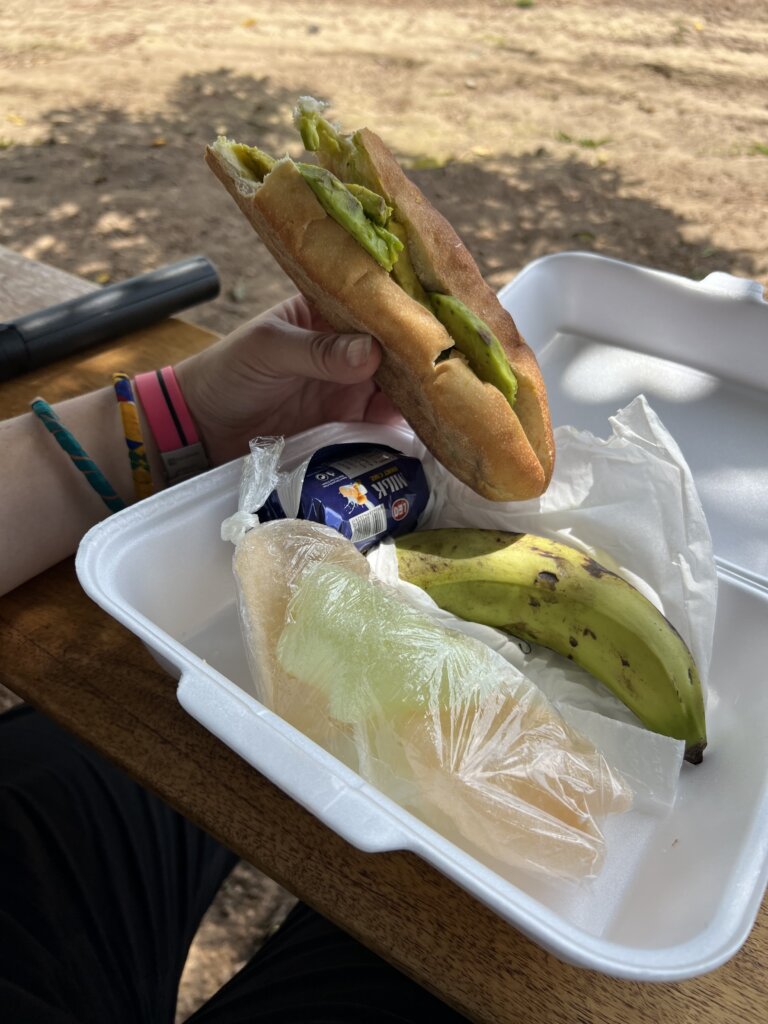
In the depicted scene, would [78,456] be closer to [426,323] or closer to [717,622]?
[426,323]

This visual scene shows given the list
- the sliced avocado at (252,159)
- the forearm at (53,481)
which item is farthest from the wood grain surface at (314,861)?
the sliced avocado at (252,159)

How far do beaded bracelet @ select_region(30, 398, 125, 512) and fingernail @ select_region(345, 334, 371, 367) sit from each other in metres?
0.39

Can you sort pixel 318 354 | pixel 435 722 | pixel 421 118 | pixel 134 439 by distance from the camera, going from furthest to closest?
pixel 421 118 < pixel 134 439 < pixel 318 354 < pixel 435 722

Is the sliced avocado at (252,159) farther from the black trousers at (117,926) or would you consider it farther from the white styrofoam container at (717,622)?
the black trousers at (117,926)

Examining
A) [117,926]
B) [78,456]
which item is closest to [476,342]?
[78,456]

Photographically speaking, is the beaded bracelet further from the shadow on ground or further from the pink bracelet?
the shadow on ground

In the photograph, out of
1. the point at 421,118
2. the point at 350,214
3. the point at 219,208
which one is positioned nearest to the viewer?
the point at 350,214

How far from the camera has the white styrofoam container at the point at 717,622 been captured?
64cm

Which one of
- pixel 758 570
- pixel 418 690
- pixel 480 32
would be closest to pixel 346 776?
pixel 418 690

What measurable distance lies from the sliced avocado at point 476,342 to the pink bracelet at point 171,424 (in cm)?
44

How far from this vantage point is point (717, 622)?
929 millimetres

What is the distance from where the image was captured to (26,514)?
106cm

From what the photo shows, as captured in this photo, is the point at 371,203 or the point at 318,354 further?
the point at 318,354

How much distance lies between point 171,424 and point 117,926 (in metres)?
0.75
